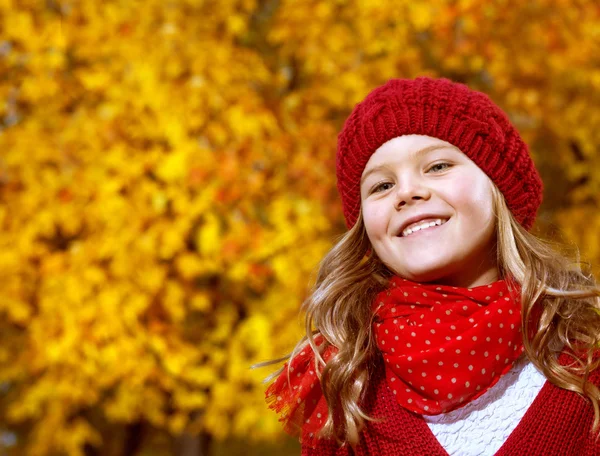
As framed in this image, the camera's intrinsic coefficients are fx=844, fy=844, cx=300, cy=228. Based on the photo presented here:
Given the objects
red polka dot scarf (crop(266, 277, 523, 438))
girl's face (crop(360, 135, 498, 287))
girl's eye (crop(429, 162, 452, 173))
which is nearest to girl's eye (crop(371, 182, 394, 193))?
girl's face (crop(360, 135, 498, 287))

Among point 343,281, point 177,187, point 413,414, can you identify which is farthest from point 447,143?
point 177,187

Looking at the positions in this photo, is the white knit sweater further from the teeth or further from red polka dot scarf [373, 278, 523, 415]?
the teeth

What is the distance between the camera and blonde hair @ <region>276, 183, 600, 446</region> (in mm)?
1963

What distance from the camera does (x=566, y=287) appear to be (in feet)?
6.80

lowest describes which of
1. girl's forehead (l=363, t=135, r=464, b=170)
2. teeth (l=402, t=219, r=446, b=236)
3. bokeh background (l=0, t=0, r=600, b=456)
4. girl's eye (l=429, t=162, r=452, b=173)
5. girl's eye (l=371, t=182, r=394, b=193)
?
bokeh background (l=0, t=0, r=600, b=456)

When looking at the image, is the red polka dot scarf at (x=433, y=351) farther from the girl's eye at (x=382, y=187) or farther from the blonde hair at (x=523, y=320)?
the girl's eye at (x=382, y=187)

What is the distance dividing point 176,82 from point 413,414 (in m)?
3.57

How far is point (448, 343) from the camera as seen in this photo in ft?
6.30

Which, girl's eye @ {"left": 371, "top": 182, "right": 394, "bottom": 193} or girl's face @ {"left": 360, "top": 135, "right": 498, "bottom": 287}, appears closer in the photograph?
girl's face @ {"left": 360, "top": 135, "right": 498, "bottom": 287}

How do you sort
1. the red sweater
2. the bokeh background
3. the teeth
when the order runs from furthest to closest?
the bokeh background
the teeth
the red sweater

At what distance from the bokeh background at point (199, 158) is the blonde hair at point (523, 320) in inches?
108

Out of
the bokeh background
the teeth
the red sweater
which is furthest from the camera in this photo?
the bokeh background

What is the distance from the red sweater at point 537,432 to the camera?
1.91 meters

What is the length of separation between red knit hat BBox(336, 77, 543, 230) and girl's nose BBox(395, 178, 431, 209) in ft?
0.46
